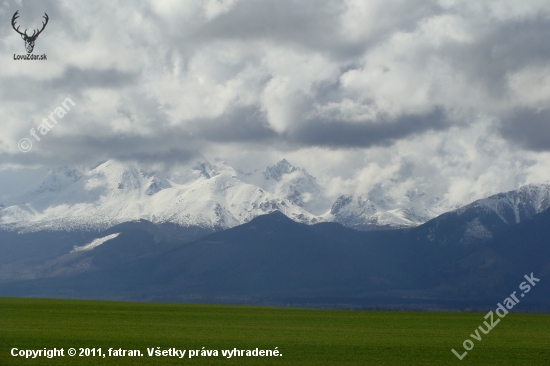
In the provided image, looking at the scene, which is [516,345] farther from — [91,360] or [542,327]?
[91,360]

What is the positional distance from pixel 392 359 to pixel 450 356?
7210mm

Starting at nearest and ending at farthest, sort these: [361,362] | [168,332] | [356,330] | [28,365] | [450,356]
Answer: [28,365]
[361,362]
[450,356]
[168,332]
[356,330]

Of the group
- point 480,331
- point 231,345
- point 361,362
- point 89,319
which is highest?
point 89,319

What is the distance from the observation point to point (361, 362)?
6284 cm

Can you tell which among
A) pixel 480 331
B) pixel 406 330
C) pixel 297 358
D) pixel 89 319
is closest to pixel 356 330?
pixel 406 330

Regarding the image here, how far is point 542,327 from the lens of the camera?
107938 mm

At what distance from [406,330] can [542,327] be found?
25794 millimetres

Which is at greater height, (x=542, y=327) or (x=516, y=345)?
(x=542, y=327)

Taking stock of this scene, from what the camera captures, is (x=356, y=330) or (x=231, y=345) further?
(x=356, y=330)

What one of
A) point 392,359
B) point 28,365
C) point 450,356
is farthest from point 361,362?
point 28,365

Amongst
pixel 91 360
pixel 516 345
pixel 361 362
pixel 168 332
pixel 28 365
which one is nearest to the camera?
pixel 28 365

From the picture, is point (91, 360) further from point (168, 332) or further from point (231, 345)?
point (168, 332)

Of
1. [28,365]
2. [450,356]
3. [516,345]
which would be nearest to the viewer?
[28,365]

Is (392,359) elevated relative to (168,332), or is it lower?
lower
